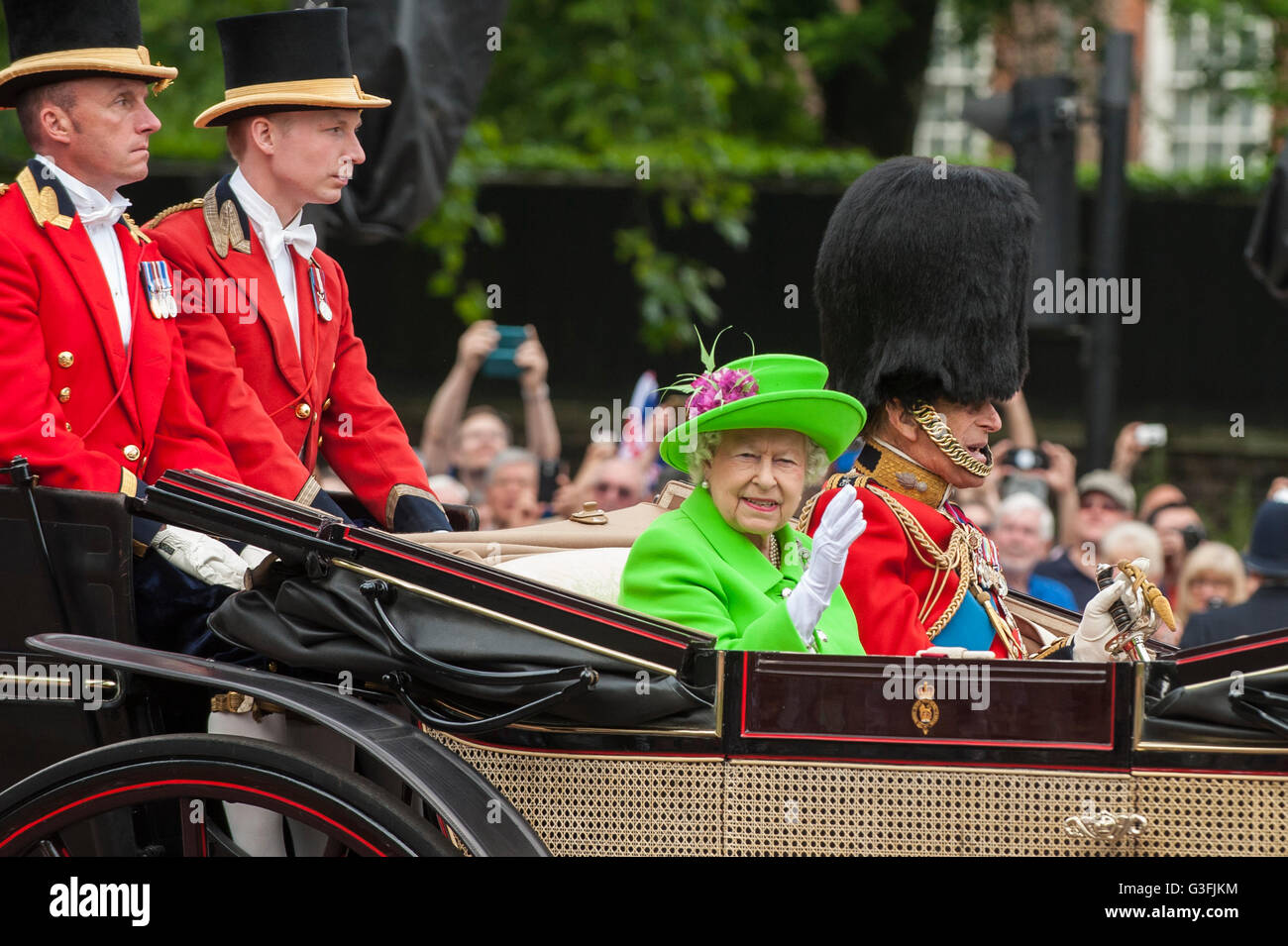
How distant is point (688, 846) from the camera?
116 inches

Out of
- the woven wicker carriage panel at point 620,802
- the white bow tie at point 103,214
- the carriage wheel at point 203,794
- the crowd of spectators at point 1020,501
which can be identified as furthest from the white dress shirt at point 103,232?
the crowd of spectators at point 1020,501

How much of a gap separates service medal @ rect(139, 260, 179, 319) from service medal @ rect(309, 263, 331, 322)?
399 mm

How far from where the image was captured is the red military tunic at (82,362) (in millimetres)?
3346

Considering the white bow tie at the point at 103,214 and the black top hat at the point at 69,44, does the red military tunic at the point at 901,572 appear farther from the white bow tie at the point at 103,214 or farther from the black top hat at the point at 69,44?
the black top hat at the point at 69,44

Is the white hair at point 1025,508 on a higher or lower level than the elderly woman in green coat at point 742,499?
lower

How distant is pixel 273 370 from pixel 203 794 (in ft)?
4.00

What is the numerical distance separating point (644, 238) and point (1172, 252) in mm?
4858

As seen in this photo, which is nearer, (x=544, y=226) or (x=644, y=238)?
(x=644, y=238)

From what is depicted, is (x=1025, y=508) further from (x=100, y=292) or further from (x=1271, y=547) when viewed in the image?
(x=100, y=292)

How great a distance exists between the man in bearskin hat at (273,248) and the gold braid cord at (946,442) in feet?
3.75

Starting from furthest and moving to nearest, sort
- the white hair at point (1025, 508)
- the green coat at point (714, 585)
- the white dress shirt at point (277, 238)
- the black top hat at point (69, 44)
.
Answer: the white hair at point (1025, 508), the white dress shirt at point (277, 238), the black top hat at point (69, 44), the green coat at point (714, 585)

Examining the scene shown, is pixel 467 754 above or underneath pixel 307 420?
underneath
